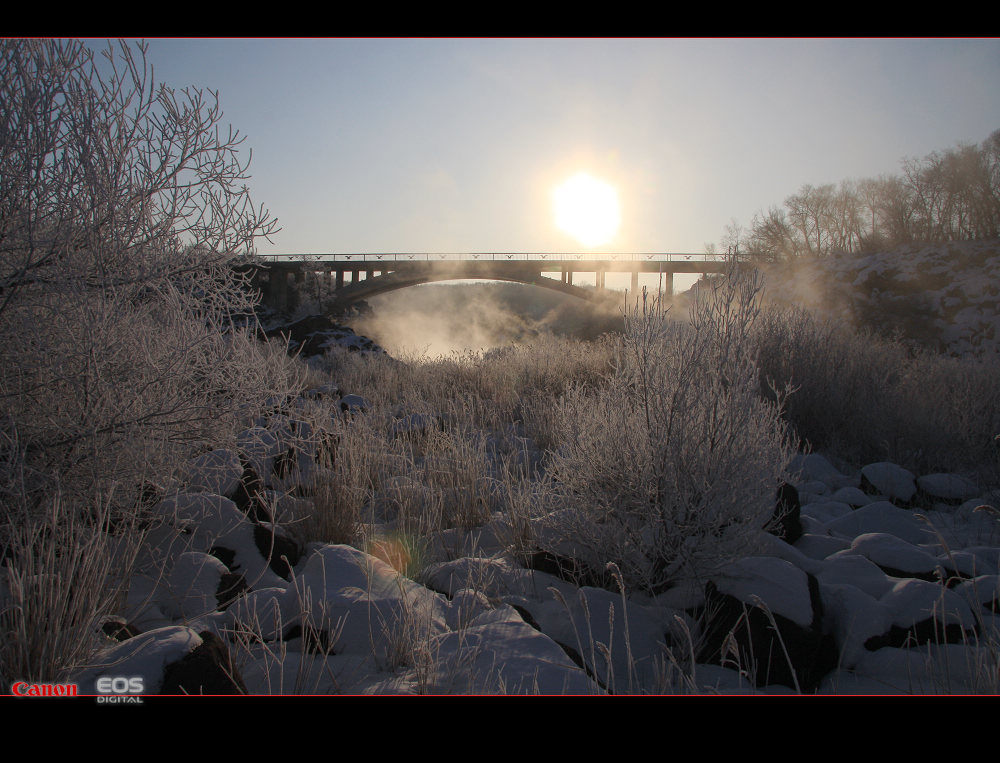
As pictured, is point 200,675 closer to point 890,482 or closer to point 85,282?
point 85,282

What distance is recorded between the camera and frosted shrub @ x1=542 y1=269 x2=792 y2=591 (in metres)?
2.33

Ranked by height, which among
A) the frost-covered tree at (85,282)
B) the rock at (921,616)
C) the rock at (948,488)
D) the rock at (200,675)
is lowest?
the rock at (948,488)

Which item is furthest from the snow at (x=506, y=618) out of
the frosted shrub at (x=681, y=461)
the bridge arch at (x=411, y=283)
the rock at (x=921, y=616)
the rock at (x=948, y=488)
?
the bridge arch at (x=411, y=283)

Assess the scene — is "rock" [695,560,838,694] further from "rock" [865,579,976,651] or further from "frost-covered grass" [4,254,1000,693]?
"rock" [865,579,976,651]

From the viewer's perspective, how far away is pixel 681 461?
93.2 inches

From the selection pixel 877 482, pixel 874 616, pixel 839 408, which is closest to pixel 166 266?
pixel 874 616

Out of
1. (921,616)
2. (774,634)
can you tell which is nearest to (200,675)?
(774,634)

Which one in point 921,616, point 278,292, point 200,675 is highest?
point 278,292

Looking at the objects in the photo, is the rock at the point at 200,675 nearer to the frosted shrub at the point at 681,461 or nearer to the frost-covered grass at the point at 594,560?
the frost-covered grass at the point at 594,560

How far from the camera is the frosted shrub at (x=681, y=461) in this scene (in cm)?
233

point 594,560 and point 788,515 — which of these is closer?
point 594,560

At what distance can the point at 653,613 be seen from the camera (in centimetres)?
218

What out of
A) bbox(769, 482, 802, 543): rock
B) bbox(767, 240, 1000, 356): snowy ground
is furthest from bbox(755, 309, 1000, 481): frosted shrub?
bbox(767, 240, 1000, 356): snowy ground
